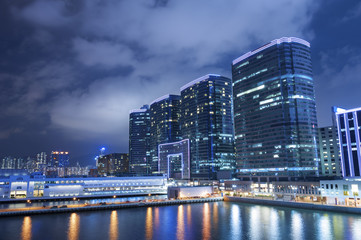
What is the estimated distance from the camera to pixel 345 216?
90.6m

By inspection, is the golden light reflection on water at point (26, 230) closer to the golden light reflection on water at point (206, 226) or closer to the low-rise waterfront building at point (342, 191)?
the golden light reflection on water at point (206, 226)

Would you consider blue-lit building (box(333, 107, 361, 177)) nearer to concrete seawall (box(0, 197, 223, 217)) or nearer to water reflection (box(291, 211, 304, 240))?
water reflection (box(291, 211, 304, 240))

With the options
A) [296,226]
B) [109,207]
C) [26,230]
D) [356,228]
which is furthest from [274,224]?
[109,207]

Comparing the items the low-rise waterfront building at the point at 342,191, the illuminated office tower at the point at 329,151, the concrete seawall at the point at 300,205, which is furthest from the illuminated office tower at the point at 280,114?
the low-rise waterfront building at the point at 342,191

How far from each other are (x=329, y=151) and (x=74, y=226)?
154335 millimetres

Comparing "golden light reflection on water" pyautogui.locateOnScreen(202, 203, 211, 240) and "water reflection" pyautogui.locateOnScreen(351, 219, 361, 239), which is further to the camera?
"golden light reflection on water" pyautogui.locateOnScreen(202, 203, 211, 240)

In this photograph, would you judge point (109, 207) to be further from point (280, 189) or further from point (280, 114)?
point (280, 114)

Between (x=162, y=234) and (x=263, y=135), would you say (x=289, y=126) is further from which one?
(x=162, y=234)

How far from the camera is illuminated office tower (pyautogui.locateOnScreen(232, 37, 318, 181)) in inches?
6009

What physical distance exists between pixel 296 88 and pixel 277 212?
7741cm

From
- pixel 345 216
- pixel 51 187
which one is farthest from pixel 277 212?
pixel 51 187

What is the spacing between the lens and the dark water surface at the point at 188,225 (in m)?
69.8

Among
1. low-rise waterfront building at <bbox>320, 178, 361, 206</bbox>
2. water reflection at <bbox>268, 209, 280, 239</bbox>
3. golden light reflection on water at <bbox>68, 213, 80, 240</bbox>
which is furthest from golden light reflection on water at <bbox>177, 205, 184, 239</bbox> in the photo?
low-rise waterfront building at <bbox>320, 178, 361, 206</bbox>

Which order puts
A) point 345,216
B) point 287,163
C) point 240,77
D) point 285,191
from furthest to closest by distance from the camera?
point 240,77
point 287,163
point 285,191
point 345,216
